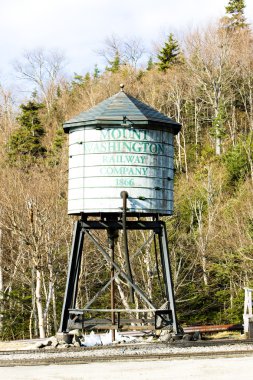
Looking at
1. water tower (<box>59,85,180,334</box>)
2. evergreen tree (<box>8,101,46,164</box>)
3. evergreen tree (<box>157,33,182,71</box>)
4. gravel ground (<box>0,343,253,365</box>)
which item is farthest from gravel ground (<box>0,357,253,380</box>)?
evergreen tree (<box>157,33,182,71</box>)

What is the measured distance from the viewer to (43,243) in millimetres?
31953

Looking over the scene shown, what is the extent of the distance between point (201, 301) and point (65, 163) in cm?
1152

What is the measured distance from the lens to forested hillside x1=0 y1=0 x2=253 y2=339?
33562 millimetres

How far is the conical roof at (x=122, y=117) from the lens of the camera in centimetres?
1738

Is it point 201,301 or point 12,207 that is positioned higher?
point 12,207

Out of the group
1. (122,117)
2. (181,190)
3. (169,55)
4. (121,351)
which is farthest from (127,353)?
(169,55)

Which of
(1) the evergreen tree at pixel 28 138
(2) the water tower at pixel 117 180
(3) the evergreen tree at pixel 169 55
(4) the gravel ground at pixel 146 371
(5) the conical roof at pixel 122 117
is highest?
(3) the evergreen tree at pixel 169 55

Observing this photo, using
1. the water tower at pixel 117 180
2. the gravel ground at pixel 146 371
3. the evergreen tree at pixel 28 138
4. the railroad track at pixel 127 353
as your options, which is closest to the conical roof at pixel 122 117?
the water tower at pixel 117 180

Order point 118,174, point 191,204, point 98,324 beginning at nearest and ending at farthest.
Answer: point 118,174
point 98,324
point 191,204

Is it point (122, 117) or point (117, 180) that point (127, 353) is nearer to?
point (117, 180)

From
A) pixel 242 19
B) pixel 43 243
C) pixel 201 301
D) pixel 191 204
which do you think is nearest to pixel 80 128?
pixel 43 243

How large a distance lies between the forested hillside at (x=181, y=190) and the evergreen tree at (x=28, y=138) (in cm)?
10

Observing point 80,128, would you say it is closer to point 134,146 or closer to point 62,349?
point 134,146

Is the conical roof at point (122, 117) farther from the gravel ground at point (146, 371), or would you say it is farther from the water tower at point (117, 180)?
the gravel ground at point (146, 371)
